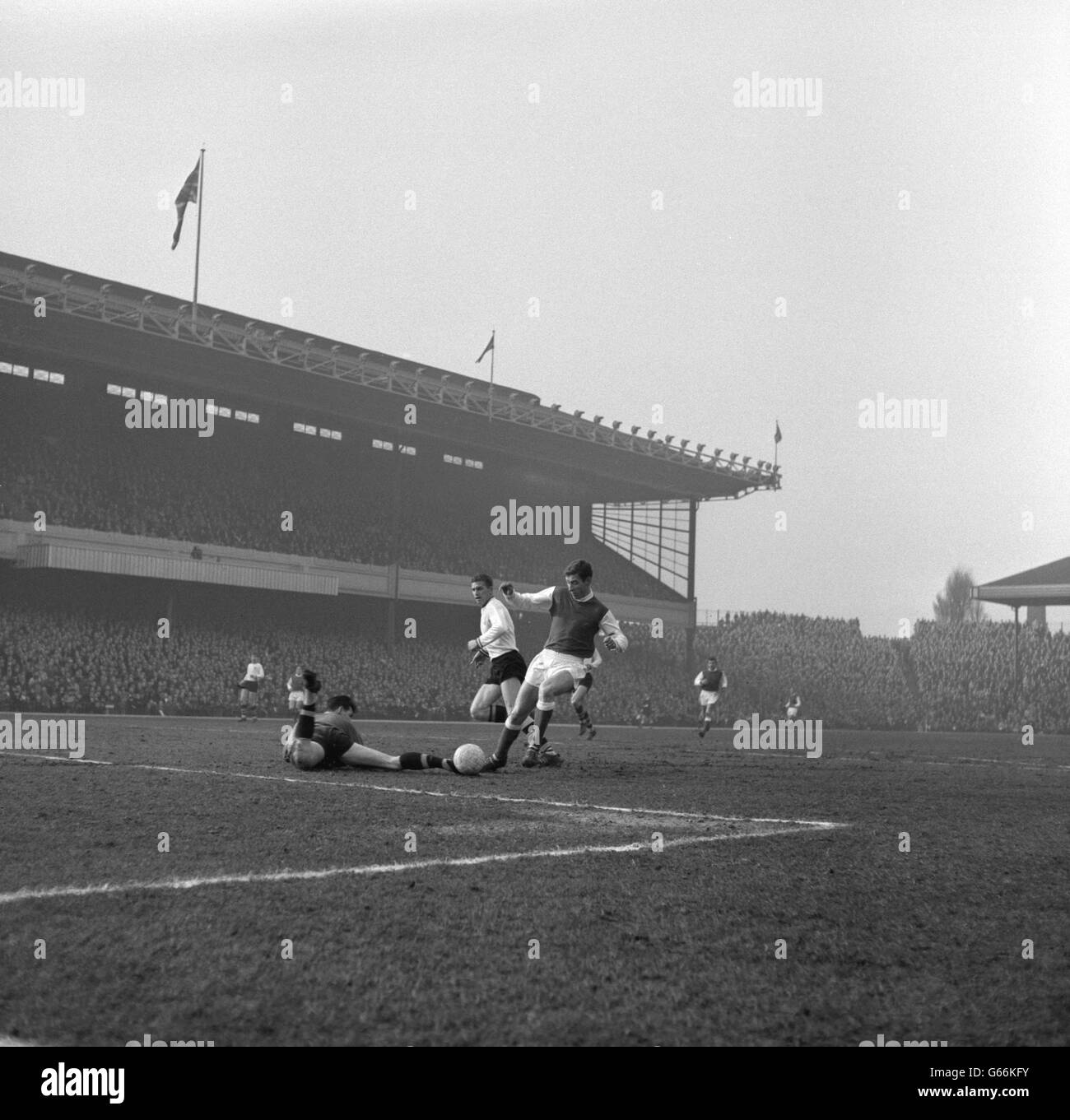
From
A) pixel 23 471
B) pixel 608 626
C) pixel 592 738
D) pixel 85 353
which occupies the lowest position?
pixel 592 738

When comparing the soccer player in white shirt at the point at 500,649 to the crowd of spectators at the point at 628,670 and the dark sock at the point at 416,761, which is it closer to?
the dark sock at the point at 416,761

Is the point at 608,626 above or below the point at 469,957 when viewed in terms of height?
above

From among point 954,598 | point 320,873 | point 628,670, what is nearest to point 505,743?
point 320,873

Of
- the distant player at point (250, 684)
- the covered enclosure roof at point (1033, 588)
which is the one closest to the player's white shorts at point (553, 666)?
the distant player at point (250, 684)

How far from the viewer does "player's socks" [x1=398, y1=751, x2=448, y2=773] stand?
11.2m

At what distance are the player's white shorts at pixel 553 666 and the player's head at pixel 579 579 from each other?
0.59 metres

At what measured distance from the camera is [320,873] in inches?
217

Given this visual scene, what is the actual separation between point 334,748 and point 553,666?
2.27 meters

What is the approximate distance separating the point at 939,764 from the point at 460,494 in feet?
113

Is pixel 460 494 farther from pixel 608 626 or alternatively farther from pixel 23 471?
pixel 608 626

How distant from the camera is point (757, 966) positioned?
4.09 m

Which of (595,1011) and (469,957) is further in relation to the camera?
(469,957)

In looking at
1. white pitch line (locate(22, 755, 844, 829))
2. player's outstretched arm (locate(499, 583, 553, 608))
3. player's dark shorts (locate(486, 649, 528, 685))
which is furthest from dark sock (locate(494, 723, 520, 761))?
white pitch line (locate(22, 755, 844, 829))
